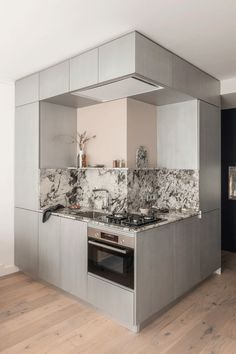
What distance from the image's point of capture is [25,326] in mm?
2570

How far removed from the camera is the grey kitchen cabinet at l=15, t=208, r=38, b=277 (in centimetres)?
352

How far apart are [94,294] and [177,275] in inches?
34.5

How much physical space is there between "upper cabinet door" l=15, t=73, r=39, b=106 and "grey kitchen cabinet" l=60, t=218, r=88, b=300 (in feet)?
5.20

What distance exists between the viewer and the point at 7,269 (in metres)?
3.78

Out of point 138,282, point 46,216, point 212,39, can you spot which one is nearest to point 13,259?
point 46,216

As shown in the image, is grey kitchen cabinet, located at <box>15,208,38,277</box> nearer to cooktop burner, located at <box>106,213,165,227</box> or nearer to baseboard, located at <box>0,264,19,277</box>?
baseboard, located at <box>0,264,19,277</box>

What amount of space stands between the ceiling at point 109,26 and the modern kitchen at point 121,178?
0.45ft

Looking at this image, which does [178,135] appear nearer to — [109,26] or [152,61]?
[152,61]

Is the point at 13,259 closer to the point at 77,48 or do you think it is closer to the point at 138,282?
the point at 138,282

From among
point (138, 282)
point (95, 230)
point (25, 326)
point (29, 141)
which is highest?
point (29, 141)

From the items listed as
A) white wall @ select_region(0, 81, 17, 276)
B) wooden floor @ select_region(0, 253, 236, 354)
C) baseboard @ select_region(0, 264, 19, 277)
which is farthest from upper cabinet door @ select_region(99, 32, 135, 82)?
baseboard @ select_region(0, 264, 19, 277)

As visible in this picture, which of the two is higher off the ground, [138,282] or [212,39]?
[212,39]

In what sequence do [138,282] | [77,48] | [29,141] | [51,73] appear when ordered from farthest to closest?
[29,141] < [51,73] < [77,48] < [138,282]

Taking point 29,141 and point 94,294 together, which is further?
point 29,141
